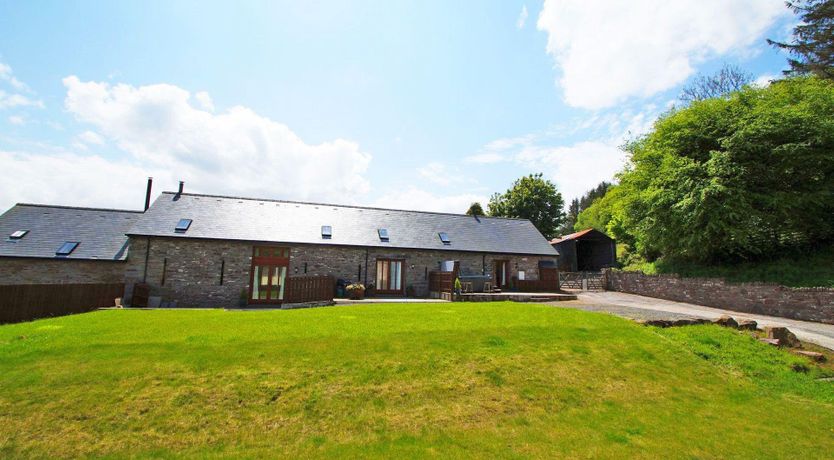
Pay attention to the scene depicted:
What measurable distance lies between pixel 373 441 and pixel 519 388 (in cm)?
320

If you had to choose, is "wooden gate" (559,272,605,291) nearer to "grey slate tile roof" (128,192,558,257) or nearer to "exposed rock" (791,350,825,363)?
"grey slate tile roof" (128,192,558,257)

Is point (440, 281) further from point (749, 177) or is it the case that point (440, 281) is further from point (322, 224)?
point (749, 177)

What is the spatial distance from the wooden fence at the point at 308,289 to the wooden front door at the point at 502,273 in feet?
37.5

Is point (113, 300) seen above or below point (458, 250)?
below

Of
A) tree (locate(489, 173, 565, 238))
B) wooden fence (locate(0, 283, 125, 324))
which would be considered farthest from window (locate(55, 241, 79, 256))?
tree (locate(489, 173, 565, 238))

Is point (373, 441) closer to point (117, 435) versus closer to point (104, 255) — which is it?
point (117, 435)

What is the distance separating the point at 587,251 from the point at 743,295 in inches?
883

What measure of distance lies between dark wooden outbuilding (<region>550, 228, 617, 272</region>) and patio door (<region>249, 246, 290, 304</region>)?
89.7 feet

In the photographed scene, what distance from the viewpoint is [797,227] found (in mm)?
18609

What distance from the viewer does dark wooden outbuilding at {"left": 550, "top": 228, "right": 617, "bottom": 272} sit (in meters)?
36.8

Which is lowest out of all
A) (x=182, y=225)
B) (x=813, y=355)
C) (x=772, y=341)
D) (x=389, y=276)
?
(x=813, y=355)

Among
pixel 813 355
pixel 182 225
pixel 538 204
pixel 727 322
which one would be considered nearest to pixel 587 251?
pixel 538 204

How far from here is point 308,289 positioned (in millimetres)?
17062

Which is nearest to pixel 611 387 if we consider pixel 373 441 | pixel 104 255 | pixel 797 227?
pixel 373 441
